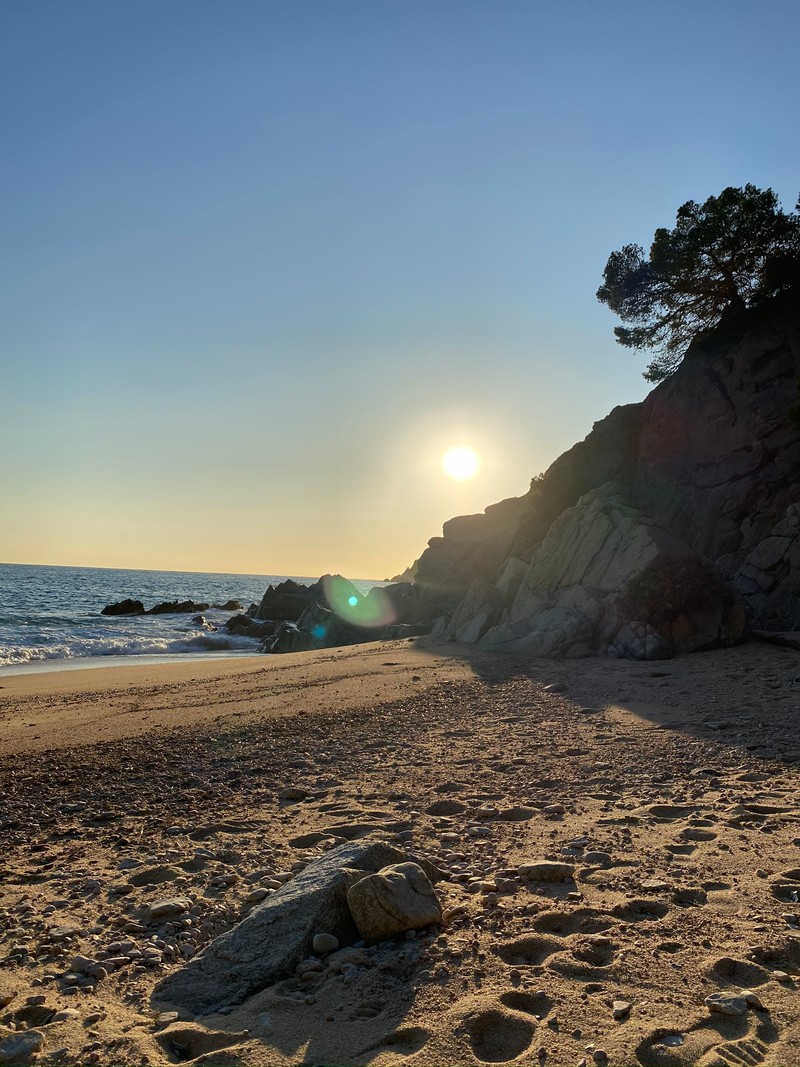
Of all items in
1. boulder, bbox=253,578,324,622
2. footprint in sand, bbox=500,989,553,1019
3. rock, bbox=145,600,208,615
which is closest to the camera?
footprint in sand, bbox=500,989,553,1019

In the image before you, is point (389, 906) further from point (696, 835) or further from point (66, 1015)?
point (696, 835)

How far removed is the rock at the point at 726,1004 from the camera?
3.01 metres

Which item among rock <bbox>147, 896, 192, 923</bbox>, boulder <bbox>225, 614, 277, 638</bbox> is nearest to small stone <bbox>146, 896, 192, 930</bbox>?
rock <bbox>147, 896, 192, 923</bbox>

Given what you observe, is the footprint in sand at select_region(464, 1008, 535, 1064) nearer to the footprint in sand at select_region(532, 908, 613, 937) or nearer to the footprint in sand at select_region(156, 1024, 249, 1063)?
the footprint in sand at select_region(532, 908, 613, 937)

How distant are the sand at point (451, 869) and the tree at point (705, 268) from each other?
20.7 m

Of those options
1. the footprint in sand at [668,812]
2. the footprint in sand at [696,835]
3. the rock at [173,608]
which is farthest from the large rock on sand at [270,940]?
the rock at [173,608]

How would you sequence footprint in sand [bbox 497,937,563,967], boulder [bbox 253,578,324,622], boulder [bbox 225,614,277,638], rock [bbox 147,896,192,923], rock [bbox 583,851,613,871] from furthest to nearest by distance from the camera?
boulder [bbox 253,578,324,622]
boulder [bbox 225,614,277,638]
rock [bbox 583,851,613,871]
rock [bbox 147,896,192,923]
footprint in sand [bbox 497,937,563,967]

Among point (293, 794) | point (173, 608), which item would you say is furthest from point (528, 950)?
point (173, 608)

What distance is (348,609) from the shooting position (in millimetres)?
37781

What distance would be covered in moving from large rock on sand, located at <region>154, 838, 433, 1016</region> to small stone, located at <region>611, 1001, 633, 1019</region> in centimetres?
149

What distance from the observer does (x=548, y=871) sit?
4543 millimetres

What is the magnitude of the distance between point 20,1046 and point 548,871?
301 centimetres

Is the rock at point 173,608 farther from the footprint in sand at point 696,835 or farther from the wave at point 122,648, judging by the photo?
the footprint in sand at point 696,835

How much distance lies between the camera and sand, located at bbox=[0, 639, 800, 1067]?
9.99ft
